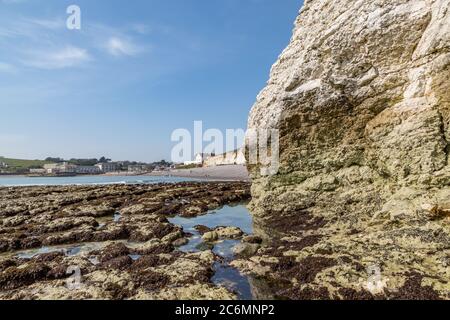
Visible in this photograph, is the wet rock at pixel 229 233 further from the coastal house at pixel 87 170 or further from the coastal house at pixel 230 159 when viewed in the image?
the coastal house at pixel 87 170

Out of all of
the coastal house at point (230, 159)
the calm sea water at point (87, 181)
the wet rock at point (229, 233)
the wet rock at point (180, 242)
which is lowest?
the calm sea water at point (87, 181)

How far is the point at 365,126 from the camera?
12688 millimetres

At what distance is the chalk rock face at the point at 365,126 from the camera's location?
946cm

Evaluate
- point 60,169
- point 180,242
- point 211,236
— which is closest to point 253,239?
point 211,236

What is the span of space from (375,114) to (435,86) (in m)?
2.58

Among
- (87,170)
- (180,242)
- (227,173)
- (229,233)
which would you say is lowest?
(180,242)

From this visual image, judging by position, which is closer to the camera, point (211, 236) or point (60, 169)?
point (211, 236)

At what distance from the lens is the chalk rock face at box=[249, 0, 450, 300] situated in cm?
946

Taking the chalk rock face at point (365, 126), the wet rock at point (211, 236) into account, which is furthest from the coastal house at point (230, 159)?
the wet rock at point (211, 236)

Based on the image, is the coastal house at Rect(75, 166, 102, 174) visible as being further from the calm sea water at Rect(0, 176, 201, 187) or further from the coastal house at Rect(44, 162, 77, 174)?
the calm sea water at Rect(0, 176, 201, 187)

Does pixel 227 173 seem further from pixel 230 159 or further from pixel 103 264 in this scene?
pixel 103 264

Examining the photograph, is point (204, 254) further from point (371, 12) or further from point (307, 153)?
point (371, 12)

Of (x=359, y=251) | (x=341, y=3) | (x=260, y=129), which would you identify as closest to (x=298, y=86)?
(x=260, y=129)

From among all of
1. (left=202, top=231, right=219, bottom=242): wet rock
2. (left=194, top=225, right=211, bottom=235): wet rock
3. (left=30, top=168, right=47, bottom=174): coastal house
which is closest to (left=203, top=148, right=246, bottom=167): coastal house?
(left=194, top=225, right=211, bottom=235): wet rock
